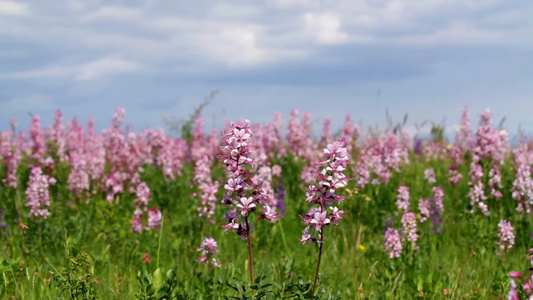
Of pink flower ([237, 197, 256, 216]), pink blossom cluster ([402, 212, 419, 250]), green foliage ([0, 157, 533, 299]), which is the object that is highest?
pink flower ([237, 197, 256, 216])

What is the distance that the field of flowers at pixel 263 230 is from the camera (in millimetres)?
3119

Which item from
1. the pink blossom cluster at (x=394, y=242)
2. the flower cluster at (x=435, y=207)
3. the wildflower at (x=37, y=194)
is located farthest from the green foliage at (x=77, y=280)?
the flower cluster at (x=435, y=207)

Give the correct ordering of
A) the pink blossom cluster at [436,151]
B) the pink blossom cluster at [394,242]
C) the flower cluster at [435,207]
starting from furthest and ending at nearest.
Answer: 1. the pink blossom cluster at [436,151]
2. the flower cluster at [435,207]
3. the pink blossom cluster at [394,242]

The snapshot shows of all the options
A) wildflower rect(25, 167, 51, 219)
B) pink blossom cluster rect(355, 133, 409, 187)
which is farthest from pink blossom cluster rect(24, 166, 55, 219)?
pink blossom cluster rect(355, 133, 409, 187)

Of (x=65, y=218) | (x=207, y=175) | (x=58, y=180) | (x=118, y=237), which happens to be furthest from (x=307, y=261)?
(x=58, y=180)

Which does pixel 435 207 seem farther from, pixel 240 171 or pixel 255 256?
pixel 240 171

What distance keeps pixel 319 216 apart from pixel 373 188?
5798mm

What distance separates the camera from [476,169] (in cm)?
769

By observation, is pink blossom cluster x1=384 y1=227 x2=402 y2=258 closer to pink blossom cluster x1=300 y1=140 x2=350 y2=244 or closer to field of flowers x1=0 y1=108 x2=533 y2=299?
field of flowers x1=0 y1=108 x2=533 y2=299

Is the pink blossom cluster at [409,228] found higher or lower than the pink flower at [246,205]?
lower

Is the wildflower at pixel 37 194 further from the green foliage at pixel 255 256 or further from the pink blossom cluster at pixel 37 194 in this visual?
the green foliage at pixel 255 256

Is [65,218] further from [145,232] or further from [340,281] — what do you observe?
[340,281]

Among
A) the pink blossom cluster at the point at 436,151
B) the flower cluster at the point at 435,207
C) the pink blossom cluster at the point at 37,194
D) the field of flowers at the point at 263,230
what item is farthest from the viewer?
the pink blossom cluster at the point at 436,151

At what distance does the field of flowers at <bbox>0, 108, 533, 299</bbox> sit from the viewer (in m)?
3.12
